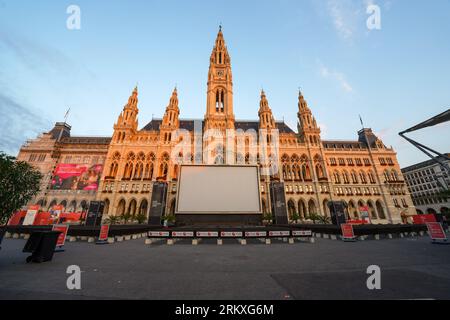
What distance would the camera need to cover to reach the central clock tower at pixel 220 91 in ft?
108

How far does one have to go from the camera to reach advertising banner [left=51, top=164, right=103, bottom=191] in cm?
3058

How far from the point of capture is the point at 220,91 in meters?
36.5

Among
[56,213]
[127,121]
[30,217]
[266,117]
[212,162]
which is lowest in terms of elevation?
[30,217]

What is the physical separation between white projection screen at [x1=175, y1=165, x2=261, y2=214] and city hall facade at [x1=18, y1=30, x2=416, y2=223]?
278 inches

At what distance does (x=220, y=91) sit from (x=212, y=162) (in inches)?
669

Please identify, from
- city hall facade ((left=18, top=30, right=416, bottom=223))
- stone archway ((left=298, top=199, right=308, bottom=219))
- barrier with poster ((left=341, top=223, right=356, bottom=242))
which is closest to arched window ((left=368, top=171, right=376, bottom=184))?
city hall facade ((left=18, top=30, right=416, bottom=223))

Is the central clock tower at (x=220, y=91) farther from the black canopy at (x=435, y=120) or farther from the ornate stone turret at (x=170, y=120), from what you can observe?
the black canopy at (x=435, y=120)

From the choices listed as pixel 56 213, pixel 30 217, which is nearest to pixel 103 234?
pixel 30 217

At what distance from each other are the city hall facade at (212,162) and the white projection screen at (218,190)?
278 inches

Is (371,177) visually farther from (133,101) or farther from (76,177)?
(76,177)

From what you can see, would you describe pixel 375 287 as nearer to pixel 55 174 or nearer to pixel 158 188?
pixel 158 188

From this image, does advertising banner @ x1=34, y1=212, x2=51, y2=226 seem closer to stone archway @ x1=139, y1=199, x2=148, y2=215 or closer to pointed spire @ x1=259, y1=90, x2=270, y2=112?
stone archway @ x1=139, y1=199, x2=148, y2=215

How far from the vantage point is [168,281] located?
411cm
